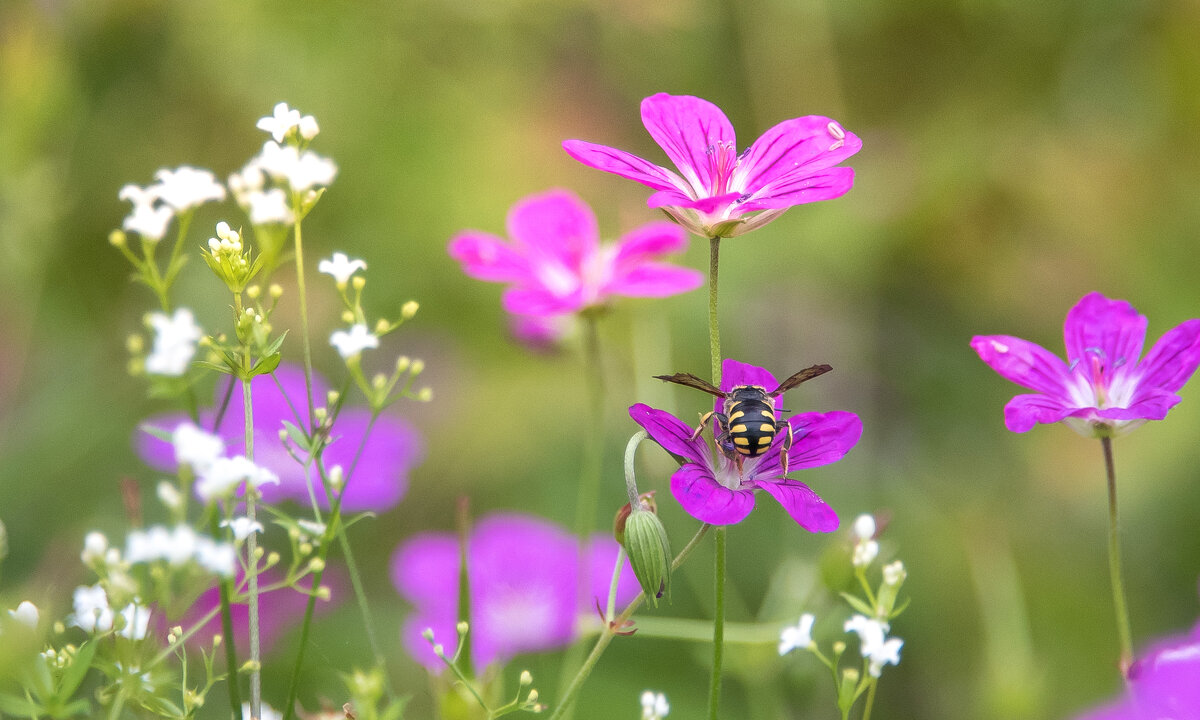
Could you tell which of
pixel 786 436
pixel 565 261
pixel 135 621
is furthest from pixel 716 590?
pixel 565 261

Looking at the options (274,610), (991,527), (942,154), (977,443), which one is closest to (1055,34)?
(942,154)

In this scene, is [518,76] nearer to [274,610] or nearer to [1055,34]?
[1055,34]

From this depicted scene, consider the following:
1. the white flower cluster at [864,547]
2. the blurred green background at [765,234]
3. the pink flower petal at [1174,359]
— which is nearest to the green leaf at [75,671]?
the white flower cluster at [864,547]

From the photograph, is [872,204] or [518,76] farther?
[518,76]

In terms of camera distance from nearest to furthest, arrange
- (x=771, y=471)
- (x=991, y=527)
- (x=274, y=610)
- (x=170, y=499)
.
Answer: (x=170, y=499) < (x=771, y=471) < (x=274, y=610) < (x=991, y=527)

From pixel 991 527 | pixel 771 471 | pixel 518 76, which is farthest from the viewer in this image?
pixel 518 76

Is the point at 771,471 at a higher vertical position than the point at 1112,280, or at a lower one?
lower

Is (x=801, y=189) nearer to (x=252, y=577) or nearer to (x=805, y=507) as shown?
(x=805, y=507)
